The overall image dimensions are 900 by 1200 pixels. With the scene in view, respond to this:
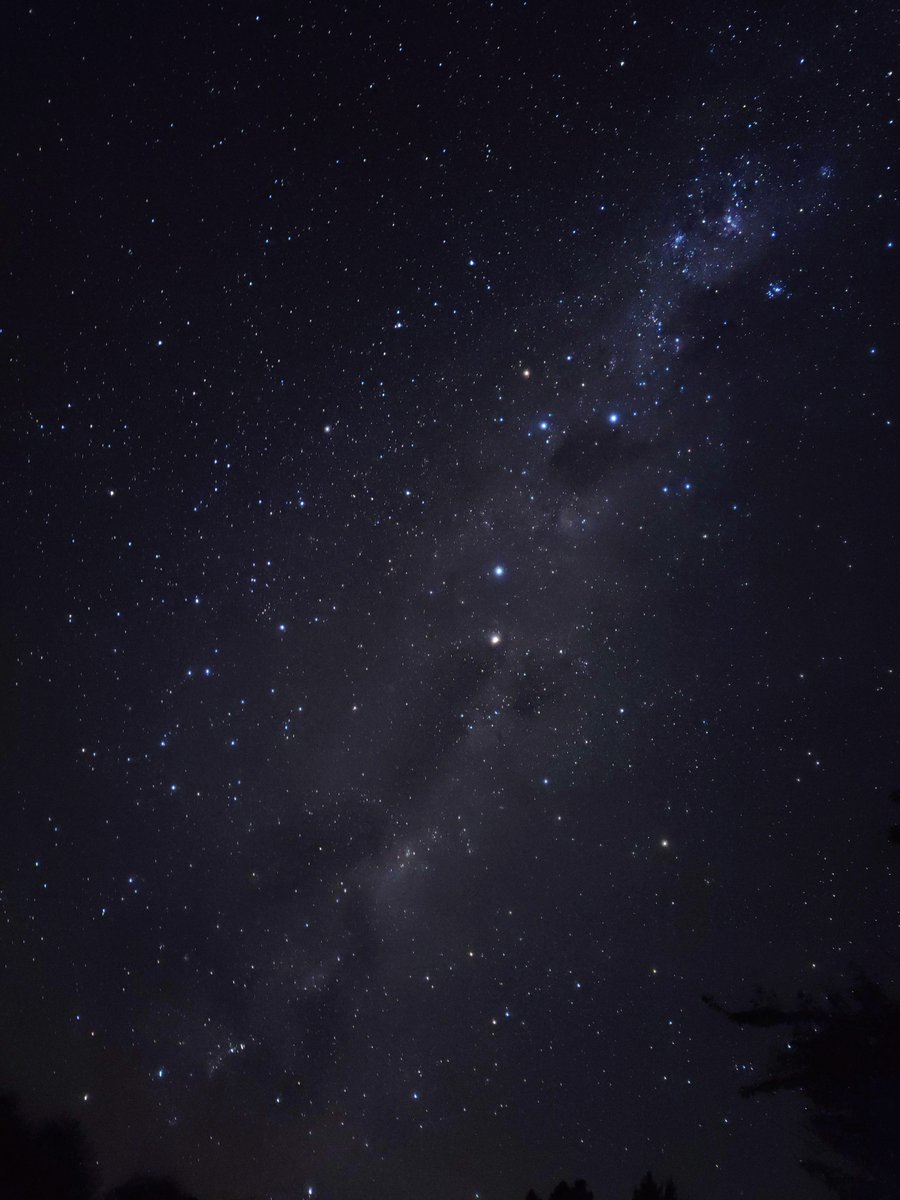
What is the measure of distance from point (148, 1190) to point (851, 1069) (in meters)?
Answer: 11.8

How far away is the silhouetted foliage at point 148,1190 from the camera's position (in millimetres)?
12070

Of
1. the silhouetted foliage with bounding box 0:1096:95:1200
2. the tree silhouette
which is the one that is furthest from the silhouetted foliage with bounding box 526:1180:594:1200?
the silhouetted foliage with bounding box 0:1096:95:1200

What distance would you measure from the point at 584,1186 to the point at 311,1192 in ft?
41.8

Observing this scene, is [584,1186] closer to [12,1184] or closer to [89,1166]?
[12,1184]

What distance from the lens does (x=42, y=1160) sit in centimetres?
1198

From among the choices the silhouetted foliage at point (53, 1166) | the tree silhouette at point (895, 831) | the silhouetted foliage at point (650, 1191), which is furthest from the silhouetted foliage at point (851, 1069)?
the silhouetted foliage at point (53, 1166)

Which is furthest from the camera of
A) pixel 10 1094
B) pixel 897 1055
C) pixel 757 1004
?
pixel 10 1094

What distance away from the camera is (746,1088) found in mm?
7723

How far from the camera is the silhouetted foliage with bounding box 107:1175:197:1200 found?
12.1 m

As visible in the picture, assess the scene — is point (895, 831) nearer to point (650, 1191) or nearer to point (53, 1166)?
point (650, 1191)

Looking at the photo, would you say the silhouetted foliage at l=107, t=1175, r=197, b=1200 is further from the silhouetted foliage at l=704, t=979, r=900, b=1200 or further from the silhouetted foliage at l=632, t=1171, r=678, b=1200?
the silhouetted foliage at l=632, t=1171, r=678, b=1200

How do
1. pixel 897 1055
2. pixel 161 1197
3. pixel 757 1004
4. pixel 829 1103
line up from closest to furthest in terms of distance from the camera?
pixel 897 1055 → pixel 829 1103 → pixel 757 1004 → pixel 161 1197

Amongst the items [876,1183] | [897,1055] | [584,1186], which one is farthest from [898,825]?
[876,1183]

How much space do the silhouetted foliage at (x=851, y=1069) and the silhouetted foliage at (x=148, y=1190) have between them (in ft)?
33.3
